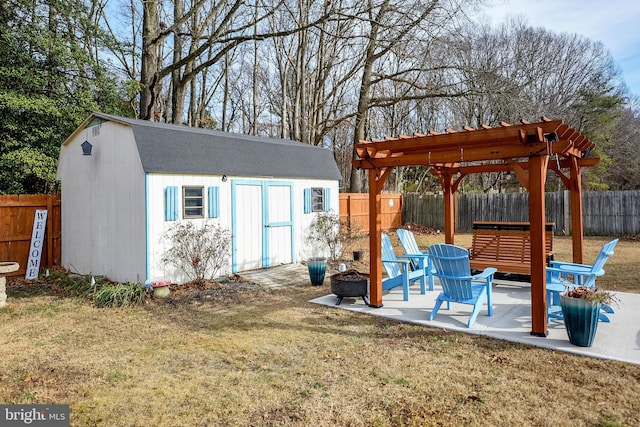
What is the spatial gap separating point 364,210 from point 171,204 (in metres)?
10.2

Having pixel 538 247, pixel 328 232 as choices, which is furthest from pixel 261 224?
pixel 538 247

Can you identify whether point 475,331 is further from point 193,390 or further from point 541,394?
point 193,390

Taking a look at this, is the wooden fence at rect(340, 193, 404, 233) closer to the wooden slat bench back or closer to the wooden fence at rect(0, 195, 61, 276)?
the wooden slat bench back

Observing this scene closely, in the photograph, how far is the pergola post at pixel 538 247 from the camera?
4.25 metres

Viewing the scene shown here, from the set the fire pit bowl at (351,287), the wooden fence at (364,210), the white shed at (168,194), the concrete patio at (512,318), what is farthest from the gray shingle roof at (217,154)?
the wooden fence at (364,210)

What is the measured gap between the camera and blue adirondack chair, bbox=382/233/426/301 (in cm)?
597

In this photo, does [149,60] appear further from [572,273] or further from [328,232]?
[572,273]

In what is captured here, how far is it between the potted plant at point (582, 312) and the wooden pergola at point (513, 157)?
12.8 inches

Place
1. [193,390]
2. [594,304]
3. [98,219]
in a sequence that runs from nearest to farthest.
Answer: [193,390] < [594,304] < [98,219]

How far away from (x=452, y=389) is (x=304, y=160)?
7.06 metres

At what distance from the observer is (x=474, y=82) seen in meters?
14.1

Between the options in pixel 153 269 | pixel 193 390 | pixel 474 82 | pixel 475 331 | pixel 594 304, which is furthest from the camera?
pixel 474 82

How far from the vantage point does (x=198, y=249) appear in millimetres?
7098

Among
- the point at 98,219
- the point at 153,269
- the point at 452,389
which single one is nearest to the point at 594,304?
the point at 452,389
